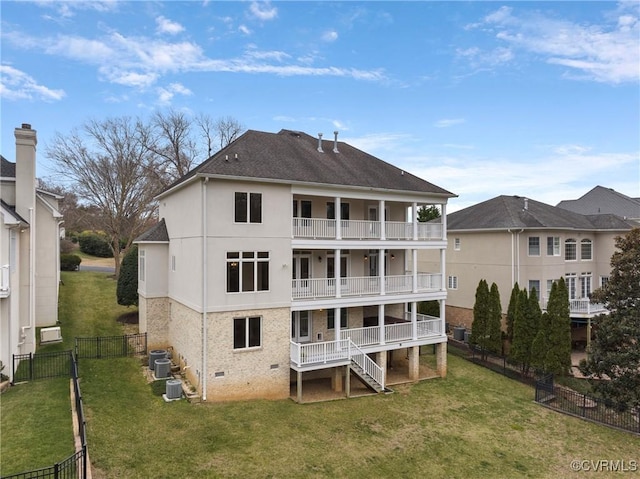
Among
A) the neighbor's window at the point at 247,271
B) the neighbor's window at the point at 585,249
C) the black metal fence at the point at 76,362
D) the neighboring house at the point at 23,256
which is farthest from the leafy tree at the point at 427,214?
the neighboring house at the point at 23,256

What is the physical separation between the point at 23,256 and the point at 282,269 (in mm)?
11202

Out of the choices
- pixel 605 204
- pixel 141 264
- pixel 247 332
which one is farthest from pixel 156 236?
pixel 605 204

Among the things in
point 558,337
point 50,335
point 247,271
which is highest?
point 247,271

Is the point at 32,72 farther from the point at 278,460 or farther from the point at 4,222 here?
the point at 278,460

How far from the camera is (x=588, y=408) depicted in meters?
16.6

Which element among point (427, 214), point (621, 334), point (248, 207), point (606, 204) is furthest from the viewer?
point (427, 214)

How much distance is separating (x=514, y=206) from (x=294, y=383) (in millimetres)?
21996

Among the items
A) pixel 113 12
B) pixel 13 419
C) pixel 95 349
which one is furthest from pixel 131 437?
pixel 113 12

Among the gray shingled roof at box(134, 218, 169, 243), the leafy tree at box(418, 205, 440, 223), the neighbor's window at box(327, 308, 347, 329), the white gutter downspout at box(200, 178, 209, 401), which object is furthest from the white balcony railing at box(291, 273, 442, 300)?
the leafy tree at box(418, 205, 440, 223)

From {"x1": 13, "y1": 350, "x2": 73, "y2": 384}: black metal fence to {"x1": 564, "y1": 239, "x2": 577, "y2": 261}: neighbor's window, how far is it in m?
31.2

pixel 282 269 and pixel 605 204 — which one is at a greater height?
pixel 605 204

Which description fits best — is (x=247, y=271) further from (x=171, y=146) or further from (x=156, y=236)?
(x=171, y=146)

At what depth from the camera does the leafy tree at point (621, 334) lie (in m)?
15.2

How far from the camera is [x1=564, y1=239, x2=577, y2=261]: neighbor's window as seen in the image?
28.3m
